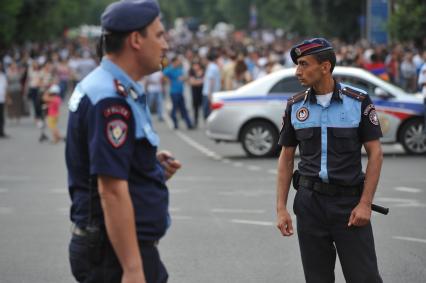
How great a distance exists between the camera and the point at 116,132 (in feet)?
12.8

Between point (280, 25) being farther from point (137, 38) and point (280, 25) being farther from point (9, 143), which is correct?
point (137, 38)

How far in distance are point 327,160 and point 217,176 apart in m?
10.8

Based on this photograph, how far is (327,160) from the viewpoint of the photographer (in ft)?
18.7

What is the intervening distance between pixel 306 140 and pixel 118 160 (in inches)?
79.9

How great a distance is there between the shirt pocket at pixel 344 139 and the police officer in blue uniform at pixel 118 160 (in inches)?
65.3

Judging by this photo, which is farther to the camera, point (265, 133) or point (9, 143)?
point (9, 143)

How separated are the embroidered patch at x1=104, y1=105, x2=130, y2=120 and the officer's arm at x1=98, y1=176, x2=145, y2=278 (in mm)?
217

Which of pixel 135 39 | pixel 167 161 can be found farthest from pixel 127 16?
pixel 167 161

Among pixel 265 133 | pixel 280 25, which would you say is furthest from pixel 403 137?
pixel 280 25

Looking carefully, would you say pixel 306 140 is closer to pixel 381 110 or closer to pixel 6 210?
pixel 6 210

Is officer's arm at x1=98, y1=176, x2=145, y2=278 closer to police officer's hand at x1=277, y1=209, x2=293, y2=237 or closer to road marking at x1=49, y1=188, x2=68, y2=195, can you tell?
police officer's hand at x1=277, y1=209, x2=293, y2=237

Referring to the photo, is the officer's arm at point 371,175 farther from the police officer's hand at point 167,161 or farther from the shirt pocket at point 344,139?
the police officer's hand at point 167,161

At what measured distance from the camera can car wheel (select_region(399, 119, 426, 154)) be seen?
19312 millimetres

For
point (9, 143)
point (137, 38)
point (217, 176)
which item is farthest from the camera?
point (9, 143)
